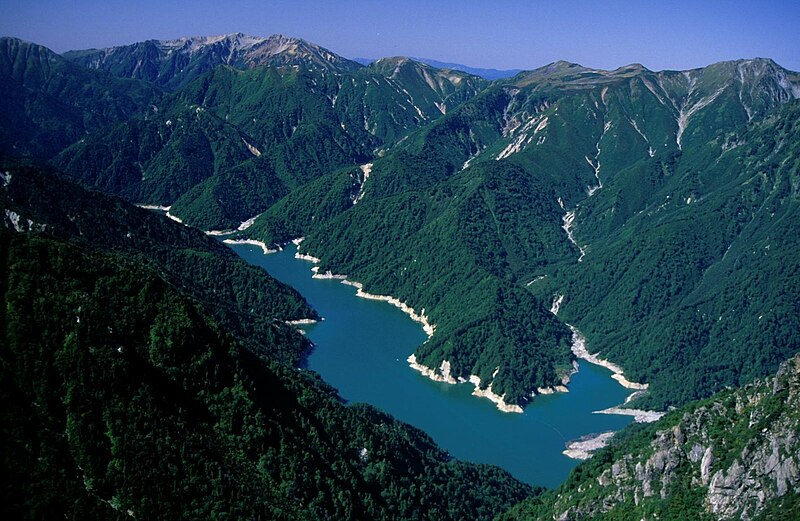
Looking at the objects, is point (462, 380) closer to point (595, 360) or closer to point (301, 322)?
point (595, 360)

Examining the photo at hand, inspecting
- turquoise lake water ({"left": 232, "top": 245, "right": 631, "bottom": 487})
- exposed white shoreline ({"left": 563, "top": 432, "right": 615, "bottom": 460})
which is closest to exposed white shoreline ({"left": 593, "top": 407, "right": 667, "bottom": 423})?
turquoise lake water ({"left": 232, "top": 245, "right": 631, "bottom": 487})

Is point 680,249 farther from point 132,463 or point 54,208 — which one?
point 132,463

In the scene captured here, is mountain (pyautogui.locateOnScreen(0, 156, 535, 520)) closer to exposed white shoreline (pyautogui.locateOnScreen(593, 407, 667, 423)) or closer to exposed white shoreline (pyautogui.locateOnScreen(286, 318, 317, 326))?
exposed white shoreline (pyautogui.locateOnScreen(593, 407, 667, 423))

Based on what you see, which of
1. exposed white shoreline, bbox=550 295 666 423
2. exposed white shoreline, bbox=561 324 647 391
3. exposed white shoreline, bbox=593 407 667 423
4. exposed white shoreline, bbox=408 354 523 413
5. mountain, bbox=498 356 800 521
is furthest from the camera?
exposed white shoreline, bbox=561 324 647 391

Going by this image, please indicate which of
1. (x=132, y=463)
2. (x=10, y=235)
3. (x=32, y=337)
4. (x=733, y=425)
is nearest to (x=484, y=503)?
(x=733, y=425)

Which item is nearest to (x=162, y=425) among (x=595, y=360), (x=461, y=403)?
(x=461, y=403)

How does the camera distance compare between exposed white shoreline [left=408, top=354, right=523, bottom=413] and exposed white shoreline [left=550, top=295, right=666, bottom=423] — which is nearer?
exposed white shoreline [left=550, top=295, right=666, bottom=423]

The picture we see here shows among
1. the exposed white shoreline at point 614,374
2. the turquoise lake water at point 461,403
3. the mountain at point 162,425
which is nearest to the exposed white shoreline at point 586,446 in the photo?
the turquoise lake water at point 461,403

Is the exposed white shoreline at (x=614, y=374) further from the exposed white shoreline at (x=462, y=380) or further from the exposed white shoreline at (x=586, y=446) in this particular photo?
the exposed white shoreline at (x=462, y=380)
